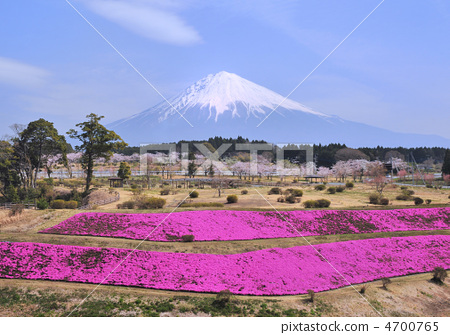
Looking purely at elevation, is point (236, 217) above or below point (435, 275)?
above

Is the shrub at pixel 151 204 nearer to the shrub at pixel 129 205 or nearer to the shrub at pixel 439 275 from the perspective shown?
the shrub at pixel 129 205

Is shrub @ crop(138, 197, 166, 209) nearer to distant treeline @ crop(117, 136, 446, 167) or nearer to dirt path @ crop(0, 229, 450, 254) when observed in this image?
dirt path @ crop(0, 229, 450, 254)

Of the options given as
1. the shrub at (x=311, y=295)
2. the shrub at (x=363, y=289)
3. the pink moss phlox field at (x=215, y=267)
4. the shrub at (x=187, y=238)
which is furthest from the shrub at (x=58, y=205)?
the shrub at (x=363, y=289)

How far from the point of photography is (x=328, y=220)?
33625mm

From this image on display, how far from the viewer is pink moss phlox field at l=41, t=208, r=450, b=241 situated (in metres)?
27.9

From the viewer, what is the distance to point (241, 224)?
3073cm

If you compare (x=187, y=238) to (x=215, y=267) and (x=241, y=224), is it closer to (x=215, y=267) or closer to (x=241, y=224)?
(x=215, y=267)

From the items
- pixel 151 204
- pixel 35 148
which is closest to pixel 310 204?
pixel 151 204

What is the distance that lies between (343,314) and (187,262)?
10.3m

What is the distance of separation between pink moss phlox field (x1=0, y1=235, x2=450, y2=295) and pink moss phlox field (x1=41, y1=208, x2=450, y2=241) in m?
3.79

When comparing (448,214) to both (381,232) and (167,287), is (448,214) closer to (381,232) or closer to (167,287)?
(381,232)

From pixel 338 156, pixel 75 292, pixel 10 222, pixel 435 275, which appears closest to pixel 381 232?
pixel 435 275

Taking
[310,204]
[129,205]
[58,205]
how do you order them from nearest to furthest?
[129,205] < [58,205] < [310,204]

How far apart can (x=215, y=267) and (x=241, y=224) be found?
860 cm
